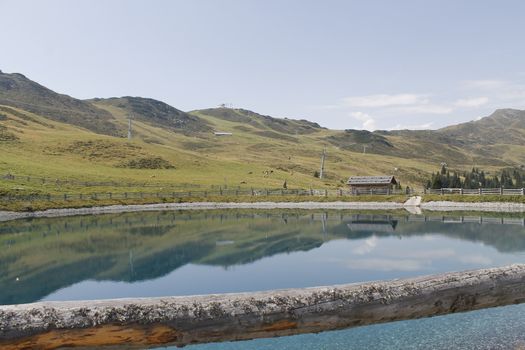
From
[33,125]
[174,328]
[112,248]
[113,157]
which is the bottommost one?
[112,248]

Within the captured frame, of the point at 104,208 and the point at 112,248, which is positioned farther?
the point at 104,208

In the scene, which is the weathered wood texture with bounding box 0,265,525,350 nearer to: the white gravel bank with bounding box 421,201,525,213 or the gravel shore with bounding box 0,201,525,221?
the gravel shore with bounding box 0,201,525,221

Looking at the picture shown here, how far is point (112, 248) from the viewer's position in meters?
40.4

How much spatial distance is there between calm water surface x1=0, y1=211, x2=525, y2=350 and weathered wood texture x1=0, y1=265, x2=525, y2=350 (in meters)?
5.81

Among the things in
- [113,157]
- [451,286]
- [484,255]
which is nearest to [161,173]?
[113,157]

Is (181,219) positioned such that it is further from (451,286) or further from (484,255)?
(451,286)

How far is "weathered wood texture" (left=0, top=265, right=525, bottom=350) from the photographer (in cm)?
666

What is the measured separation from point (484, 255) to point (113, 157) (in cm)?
12090

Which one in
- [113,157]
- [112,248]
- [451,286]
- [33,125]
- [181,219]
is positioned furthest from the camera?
[33,125]

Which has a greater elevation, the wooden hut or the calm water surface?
the wooden hut

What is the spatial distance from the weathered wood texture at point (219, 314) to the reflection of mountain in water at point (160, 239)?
1809cm

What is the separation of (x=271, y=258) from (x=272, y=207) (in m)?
51.7

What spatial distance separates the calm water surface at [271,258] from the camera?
14.6 m

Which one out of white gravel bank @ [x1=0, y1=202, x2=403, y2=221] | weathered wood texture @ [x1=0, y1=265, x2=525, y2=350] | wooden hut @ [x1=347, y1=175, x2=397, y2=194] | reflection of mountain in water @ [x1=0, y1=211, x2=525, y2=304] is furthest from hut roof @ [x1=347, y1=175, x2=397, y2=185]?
weathered wood texture @ [x1=0, y1=265, x2=525, y2=350]
